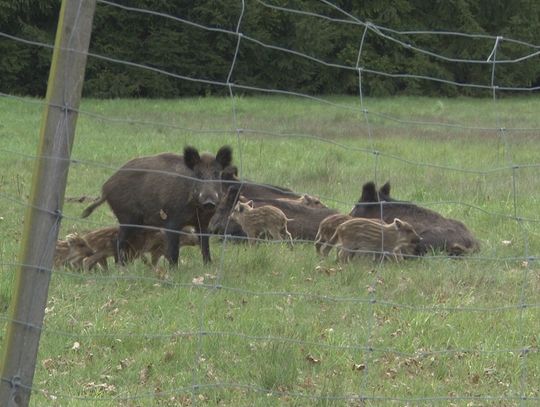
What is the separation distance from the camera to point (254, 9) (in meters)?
Result: 43.7

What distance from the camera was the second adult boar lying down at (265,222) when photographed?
12.2 metres

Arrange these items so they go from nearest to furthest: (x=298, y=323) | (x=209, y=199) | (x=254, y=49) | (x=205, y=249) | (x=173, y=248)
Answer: (x=298, y=323), (x=209, y=199), (x=173, y=248), (x=205, y=249), (x=254, y=49)

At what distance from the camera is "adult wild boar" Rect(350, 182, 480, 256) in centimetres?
1173

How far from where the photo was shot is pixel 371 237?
1094 centimetres

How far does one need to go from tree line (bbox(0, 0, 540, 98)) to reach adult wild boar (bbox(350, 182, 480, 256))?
27930 mm

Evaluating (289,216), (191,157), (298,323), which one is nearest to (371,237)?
(191,157)

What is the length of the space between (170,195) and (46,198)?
6.09 meters

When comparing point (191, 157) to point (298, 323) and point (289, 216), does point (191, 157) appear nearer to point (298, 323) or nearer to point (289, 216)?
point (289, 216)

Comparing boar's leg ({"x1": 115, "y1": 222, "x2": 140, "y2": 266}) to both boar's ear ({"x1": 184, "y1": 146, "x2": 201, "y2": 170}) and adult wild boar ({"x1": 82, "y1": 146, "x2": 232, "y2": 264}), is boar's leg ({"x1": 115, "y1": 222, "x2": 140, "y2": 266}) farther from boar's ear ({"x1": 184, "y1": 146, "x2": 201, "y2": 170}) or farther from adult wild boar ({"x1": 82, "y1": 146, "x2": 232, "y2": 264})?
boar's ear ({"x1": 184, "y1": 146, "x2": 201, "y2": 170})

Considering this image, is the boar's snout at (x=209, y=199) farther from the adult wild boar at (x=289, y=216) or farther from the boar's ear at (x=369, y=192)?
the boar's ear at (x=369, y=192)

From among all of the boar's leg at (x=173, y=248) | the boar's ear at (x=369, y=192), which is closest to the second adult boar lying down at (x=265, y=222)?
the boar's ear at (x=369, y=192)

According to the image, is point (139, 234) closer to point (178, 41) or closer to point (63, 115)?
point (63, 115)

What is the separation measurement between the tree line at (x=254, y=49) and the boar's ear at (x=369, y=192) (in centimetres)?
2798

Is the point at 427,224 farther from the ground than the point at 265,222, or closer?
farther from the ground
